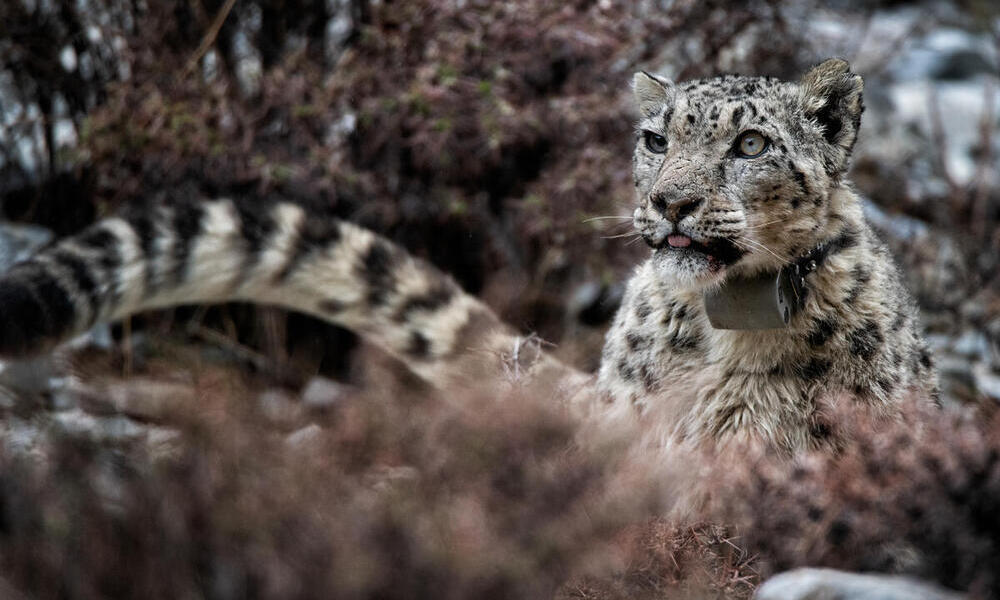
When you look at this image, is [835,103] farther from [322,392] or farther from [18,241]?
[18,241]

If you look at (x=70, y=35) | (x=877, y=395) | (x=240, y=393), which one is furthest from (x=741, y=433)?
(x=70, y=35)

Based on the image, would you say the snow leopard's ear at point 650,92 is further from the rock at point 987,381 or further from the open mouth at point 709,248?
the rock at point 987,381

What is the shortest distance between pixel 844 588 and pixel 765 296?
1.11 m

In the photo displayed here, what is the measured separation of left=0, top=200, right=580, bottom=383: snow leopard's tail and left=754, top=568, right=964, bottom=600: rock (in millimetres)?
1594

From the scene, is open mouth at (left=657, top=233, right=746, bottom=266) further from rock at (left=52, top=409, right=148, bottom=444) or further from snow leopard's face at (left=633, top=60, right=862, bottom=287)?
rock at (left=52, top=409, right=148, bottom=444)

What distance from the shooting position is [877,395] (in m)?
3.14

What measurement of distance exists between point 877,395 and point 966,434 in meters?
0.60

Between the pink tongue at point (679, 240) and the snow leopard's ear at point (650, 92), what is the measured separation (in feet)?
1.87

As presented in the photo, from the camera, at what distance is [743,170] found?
306cm

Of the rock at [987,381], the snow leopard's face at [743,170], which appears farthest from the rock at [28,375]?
the rock at [987,381]

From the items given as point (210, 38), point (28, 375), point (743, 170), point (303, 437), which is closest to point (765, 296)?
point (743, 170)

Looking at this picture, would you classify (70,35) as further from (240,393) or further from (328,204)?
(240,393)

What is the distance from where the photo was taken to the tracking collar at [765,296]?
3111 mm

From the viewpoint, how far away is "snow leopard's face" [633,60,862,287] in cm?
300
